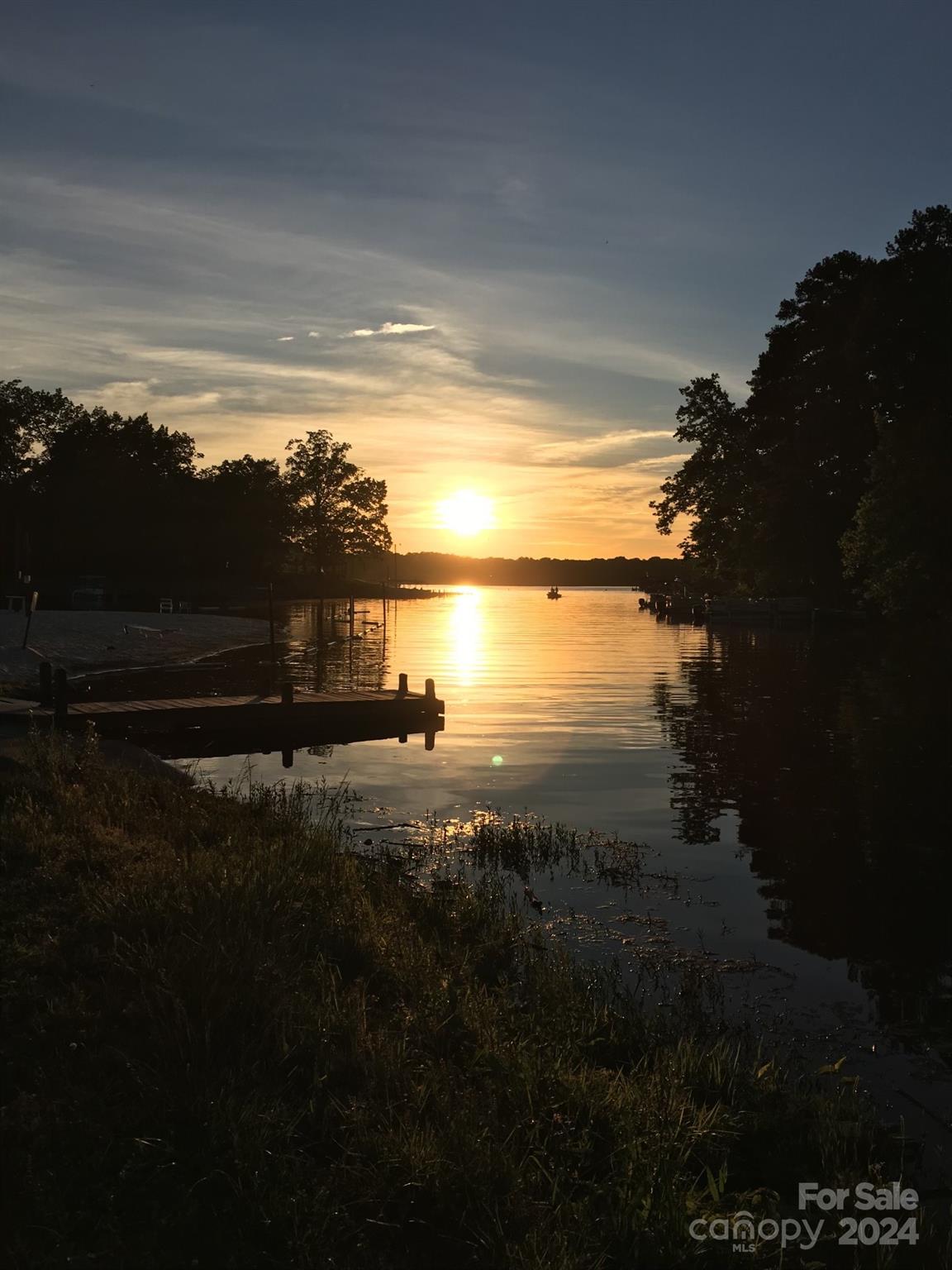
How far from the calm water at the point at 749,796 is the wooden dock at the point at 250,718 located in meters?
1.33

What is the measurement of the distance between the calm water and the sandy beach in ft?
25.4

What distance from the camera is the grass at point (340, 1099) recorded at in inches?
199

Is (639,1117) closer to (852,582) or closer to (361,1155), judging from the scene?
(361,1155)

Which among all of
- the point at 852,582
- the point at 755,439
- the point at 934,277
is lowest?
the point at 852,582

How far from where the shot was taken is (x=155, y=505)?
390 feet

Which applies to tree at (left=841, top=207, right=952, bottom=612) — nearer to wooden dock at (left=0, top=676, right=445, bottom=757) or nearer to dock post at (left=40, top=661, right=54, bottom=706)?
wooden dock at (left=0, top=676, right=445, bottom=757)

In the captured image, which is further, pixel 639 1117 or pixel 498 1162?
pixel 639 1117

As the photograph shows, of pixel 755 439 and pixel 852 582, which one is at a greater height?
pixel 755 439

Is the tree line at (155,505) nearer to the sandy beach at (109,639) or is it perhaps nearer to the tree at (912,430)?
the sandy beach at (109,639)

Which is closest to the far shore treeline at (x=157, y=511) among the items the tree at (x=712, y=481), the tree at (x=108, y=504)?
the tree at (x=108, y=504)

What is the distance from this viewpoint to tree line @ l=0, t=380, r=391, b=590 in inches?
4294

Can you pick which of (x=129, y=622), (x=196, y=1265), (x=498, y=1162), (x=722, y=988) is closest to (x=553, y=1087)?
(x=498, y=1162)

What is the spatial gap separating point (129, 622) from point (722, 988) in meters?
56.9

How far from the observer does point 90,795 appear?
13.6m
